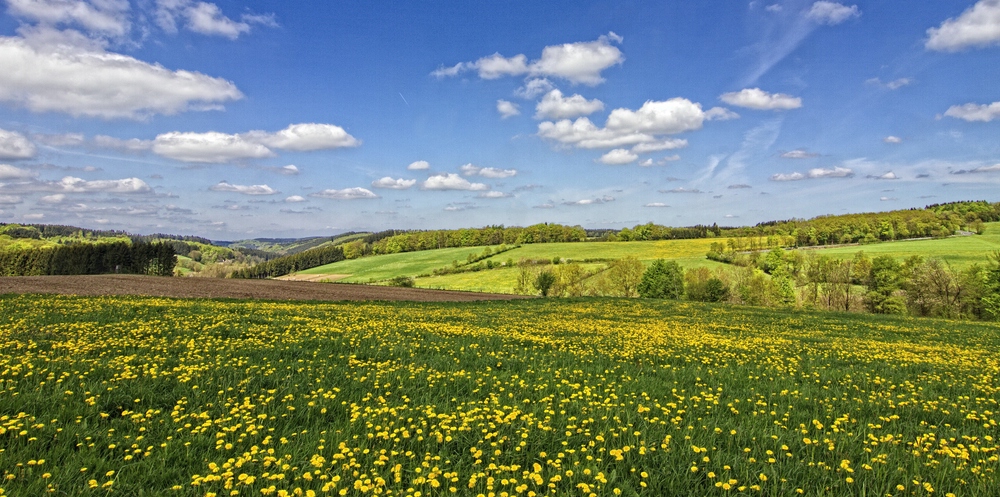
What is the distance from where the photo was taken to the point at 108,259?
8762 centimetres

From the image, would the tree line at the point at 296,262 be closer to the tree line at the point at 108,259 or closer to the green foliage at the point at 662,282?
the tree line at the point at 108,259

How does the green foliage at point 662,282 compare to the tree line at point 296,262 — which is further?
the tree line at point 296,262

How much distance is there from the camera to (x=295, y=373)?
8484 millimetres

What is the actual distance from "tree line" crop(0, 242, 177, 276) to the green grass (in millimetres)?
127157

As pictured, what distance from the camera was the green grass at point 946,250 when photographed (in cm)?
8750

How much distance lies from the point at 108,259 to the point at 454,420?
Answer: 111641 millimetres

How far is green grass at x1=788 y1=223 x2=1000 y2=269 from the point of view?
87.5 m

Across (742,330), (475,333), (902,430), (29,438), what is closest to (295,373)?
(29,438)

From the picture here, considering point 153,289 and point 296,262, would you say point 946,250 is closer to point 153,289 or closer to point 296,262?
point 153,289

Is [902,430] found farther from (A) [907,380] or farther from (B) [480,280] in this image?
(B) [480,280]

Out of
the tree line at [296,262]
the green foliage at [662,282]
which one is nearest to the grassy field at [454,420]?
the green foliage at [662,282]

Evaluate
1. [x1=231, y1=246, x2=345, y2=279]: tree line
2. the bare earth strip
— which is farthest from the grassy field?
[x1=231, y1=246, x2=345, y2=279]: tree line

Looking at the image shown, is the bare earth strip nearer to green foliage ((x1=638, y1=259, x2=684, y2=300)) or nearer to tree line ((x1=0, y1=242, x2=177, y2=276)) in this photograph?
green foliage ((x1=638, y1=259, x2=684, y2=300))

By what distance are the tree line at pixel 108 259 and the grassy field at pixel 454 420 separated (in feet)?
317
